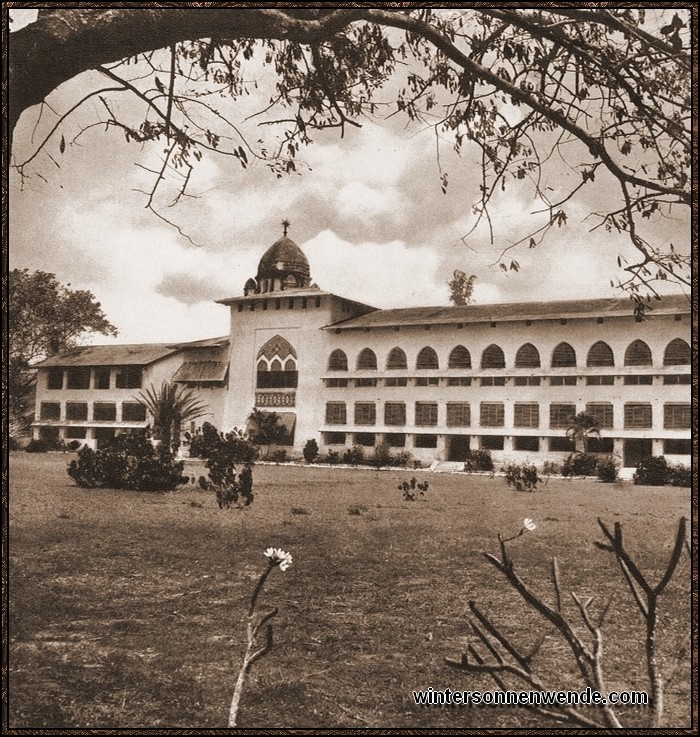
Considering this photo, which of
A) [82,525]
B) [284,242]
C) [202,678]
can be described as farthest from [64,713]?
[82,525]

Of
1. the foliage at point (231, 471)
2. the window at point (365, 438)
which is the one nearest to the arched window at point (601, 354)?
the window at point (365, 438)

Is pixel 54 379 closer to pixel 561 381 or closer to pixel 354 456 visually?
pixel 354 456

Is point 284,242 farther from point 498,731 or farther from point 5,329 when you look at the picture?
point 498,731

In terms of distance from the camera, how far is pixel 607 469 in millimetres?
11070

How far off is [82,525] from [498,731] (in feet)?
19.5

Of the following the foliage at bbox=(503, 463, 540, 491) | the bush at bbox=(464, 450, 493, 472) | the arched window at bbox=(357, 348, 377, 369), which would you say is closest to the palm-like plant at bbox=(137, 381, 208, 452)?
the foliage at bbox=(503, 463, 540, 491)

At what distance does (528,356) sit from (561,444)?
2.88 meters

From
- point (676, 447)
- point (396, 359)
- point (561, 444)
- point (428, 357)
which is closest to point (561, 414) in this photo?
point (561, 444)

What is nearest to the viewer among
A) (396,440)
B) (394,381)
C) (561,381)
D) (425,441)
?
(561,381)

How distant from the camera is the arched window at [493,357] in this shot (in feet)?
53.9

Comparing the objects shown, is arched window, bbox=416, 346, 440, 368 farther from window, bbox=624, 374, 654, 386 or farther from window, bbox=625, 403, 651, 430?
window, bbox=625, 403, 651, 430

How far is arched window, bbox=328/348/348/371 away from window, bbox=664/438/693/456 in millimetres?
10207

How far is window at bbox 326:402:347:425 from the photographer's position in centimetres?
1457

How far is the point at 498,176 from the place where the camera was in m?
5.21
